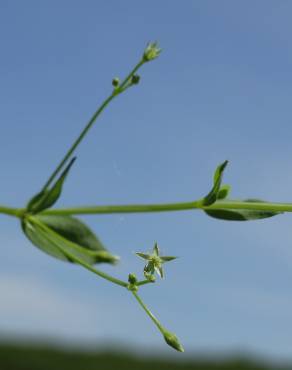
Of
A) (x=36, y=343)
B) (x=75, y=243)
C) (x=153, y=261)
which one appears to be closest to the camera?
(x=75, y=243)

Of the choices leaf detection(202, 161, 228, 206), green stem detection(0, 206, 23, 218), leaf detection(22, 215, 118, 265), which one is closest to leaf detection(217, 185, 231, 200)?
leaf detection(202, 161, 228, 206)

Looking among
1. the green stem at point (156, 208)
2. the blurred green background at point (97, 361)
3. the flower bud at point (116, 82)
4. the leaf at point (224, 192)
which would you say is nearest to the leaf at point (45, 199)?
the green stem at point (156, 208)

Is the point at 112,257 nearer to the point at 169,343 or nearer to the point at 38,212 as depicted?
the point at 38,212

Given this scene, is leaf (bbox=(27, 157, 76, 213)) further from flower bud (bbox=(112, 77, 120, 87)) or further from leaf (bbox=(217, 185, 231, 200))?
leaf (bbox=(217, 185, 231, 200))

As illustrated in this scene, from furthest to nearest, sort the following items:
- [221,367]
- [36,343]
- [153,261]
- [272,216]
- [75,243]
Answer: [36,343] < [221,367] < [153,261] < [272,216] < [75,243]

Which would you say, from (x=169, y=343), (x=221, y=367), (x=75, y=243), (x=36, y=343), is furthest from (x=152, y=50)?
(x=36, y=343)

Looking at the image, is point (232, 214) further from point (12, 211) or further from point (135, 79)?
point (12, 211)
